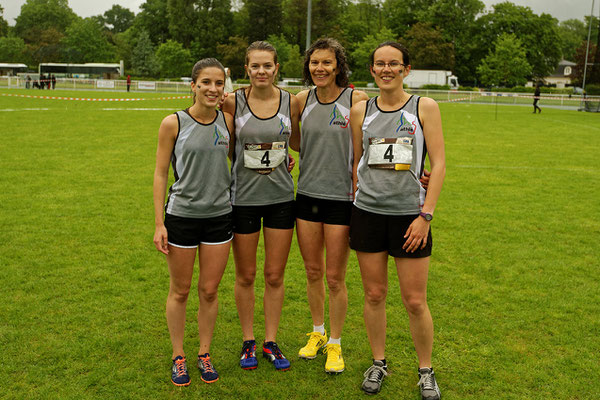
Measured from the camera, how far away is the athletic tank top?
3.47 m

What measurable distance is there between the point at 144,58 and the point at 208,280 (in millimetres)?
78774

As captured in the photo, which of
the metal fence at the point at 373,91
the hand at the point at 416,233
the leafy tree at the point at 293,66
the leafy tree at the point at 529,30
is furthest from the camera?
the leafy tree at the point at 529,30

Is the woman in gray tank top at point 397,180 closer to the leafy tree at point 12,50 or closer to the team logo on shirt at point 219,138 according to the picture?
the team logo on shirt at point 219,138

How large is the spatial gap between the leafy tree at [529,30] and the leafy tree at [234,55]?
34.4m

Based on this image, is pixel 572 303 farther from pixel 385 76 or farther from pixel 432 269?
pixel 385 76

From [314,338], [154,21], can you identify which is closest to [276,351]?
[314,338]

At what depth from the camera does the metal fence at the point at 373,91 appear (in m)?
40.4

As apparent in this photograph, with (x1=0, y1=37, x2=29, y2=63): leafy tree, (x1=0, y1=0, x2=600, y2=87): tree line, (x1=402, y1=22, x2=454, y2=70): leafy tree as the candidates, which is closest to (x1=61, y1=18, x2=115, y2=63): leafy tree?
(x1=0, y1=0, x2=600, y2=87): tree line

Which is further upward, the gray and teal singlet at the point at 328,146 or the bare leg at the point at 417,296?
the gray and teal singlet at the point at 328,146

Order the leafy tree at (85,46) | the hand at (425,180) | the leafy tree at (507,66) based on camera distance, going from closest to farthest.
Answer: the hand at (425,180) → the leafy tree at (507,66) → the leafy tree at (85,46)

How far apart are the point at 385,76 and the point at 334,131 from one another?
0.51 meters

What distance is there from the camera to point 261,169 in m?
3.50

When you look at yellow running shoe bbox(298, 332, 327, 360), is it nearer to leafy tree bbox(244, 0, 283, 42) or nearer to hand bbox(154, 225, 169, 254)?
hand bbox(154, 225, 169, 254)

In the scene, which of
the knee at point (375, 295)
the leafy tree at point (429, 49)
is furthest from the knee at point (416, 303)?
the leafy tree at point (429, 49)
